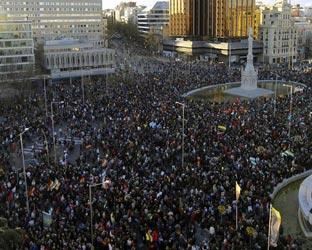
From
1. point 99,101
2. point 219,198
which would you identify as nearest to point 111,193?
point 219,198

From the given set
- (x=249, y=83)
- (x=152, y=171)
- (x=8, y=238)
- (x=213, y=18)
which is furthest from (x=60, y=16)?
(x=8, y=238)

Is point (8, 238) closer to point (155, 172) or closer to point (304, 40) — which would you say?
point (155, 172)

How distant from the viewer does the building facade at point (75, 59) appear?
229ft

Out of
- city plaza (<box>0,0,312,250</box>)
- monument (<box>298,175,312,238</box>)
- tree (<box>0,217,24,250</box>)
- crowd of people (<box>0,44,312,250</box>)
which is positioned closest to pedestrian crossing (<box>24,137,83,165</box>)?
city plaza (<box>0,0,312,250</box>)

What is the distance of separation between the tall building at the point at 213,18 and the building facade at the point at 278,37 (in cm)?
447

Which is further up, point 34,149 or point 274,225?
point 274,225

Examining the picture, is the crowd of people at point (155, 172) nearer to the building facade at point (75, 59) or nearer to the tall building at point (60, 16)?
the building facade at point (75, 59)

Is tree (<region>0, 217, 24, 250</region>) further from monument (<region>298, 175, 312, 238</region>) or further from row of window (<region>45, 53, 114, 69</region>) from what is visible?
row of window (<region>45, 53, 114, 69</region>)

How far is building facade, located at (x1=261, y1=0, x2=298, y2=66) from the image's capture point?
9825 cm

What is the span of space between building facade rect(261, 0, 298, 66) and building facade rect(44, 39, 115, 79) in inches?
1571

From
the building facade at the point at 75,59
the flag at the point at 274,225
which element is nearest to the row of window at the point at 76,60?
the building facade at the point at 75,59

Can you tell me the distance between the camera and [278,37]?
325ft

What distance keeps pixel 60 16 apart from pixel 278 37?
52.3m

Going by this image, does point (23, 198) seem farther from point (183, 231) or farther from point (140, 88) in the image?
point (140, 88)
